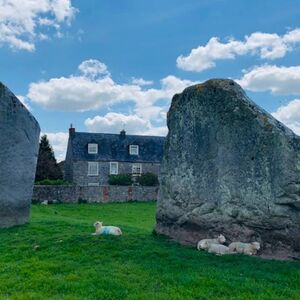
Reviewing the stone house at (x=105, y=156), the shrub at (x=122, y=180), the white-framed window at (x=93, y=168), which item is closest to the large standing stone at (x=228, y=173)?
the shrub at (x=122, y=180)

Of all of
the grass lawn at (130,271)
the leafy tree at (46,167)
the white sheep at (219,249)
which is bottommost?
the grass lawn at (130,271)

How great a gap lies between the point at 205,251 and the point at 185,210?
163cm

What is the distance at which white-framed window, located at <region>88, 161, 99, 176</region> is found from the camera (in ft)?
190

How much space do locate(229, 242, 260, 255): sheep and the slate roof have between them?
47.1 metres

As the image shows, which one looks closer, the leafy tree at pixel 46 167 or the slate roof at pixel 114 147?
the leafy tree at pixel 46 167

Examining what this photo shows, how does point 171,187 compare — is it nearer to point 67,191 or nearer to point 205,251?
point 205,251

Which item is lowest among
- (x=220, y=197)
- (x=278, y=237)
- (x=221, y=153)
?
(x=278, y=237)

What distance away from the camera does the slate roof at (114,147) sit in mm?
58094

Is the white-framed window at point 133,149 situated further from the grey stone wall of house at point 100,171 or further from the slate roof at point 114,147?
the grey stone wall of house at point 100,171

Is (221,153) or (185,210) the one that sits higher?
(221,153)

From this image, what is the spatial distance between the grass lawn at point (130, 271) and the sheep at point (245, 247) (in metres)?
0.37

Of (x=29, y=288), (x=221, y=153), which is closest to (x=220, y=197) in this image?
(x=221, y=153)

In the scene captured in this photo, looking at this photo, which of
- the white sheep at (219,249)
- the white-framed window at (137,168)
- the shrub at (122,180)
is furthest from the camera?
the white-framed window at (137,168)

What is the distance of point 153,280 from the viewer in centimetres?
836
